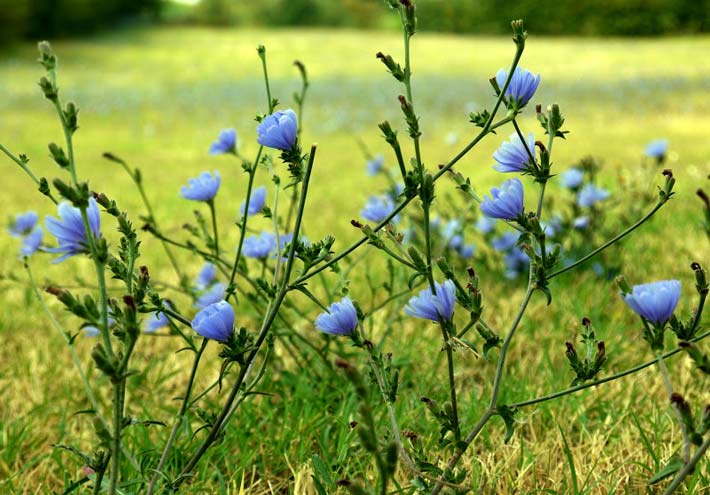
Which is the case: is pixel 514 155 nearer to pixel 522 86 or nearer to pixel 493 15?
pixel 522 86

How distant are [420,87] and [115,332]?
38.8 feet

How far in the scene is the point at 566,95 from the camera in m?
10.6

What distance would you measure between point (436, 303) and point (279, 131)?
30 centimetres

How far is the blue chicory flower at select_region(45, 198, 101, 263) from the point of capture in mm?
824

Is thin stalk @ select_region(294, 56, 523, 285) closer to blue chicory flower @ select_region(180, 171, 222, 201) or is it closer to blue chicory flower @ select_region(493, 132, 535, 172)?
blue chicory flower @ select_region(493, 132, 535, 172)

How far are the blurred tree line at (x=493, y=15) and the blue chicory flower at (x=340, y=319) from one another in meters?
23.0

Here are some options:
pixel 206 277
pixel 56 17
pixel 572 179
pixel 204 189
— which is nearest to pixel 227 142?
pixel 204 189

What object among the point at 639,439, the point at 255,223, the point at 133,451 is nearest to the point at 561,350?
the point at 639,439

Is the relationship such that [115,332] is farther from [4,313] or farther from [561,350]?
[4,313]

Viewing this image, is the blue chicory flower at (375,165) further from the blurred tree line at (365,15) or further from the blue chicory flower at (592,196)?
the blurred tree line at (365,15)

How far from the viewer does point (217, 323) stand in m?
0.88

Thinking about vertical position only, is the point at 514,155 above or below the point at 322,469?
above

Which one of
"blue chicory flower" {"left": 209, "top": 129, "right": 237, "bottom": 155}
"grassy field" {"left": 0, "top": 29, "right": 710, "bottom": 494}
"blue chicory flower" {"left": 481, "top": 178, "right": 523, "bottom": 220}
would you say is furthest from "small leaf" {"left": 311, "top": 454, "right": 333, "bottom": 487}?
"blue chicory flower" {"left": 209, "top": 129, "right": 237, "bottom": 155}

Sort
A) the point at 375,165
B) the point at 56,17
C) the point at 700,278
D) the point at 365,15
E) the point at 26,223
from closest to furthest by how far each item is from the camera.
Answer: the point at 700,278
the point at 26,223
the point at 375,165
the point at 56,17
the point at 365,15
